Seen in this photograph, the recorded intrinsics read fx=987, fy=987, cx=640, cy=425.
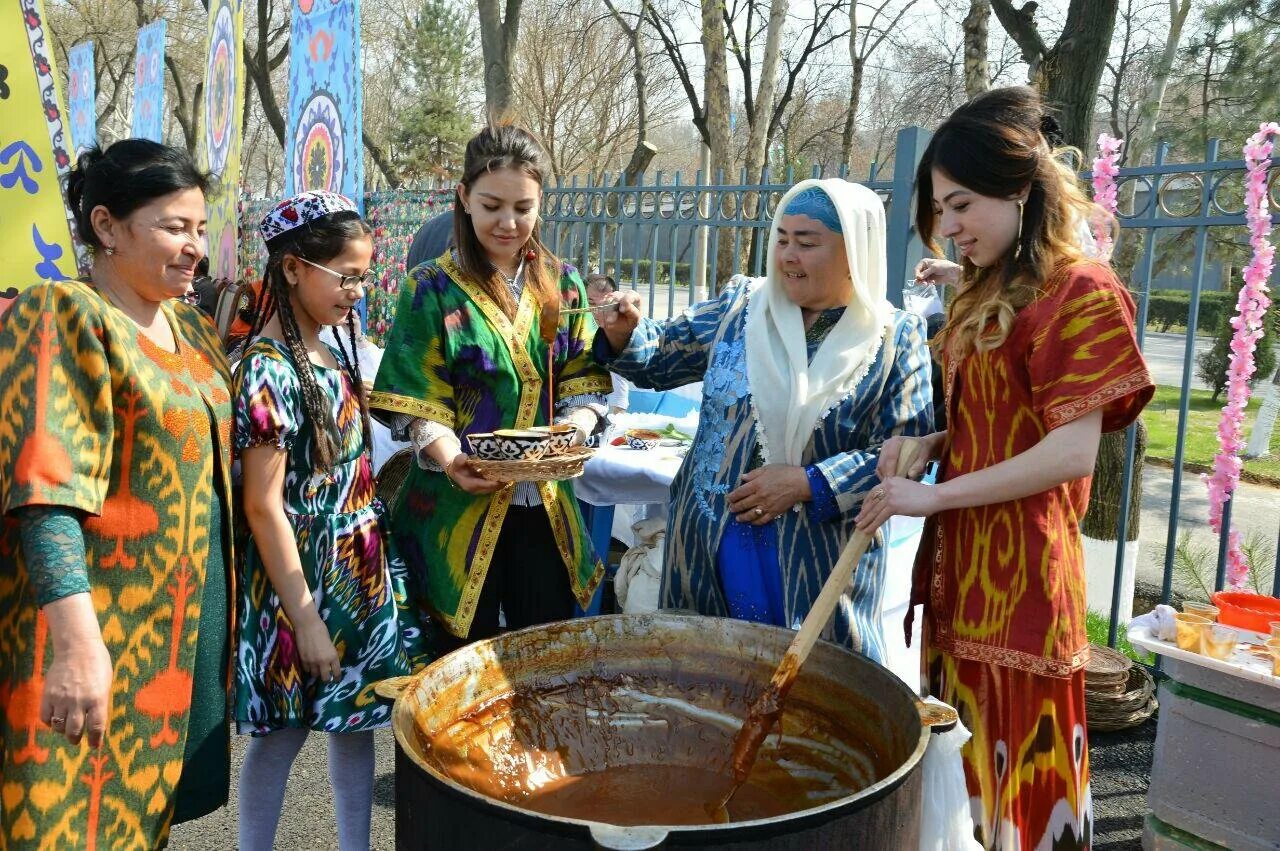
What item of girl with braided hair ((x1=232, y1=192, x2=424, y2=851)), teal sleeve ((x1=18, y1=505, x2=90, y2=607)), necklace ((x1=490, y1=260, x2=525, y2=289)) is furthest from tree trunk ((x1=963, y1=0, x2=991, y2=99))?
teal sleeve ((x1=18, y1=505, x2=90, y2=607))

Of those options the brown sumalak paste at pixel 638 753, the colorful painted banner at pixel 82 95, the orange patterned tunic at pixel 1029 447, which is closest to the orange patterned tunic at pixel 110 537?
the brown sumalak paste at pixel 638 753

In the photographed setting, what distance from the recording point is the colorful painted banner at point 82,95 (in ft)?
38.7

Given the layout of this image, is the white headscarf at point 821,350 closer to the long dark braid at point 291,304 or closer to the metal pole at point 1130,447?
the long dark braid at point 291,304

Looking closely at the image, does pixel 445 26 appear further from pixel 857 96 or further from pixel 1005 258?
pixel 1005 258

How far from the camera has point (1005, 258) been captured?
6.20 feet

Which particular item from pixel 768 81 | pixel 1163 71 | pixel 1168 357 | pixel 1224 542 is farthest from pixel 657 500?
pixel 1163 71

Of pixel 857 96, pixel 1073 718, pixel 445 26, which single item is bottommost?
pixel 1073 718

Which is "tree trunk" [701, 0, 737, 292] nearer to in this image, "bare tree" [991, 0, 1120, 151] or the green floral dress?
"bare tree" [991, 0, 1120, 151]

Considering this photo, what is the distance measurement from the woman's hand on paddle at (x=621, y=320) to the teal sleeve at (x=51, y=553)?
116cm

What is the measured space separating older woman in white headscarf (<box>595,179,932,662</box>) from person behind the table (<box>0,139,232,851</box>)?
3.24ft

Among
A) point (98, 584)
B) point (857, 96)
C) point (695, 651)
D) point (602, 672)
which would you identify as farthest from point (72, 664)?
point (857, 96)

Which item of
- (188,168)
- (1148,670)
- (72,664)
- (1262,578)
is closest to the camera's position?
(72,664)

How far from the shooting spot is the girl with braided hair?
1957mm

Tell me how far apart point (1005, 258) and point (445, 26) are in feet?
108
